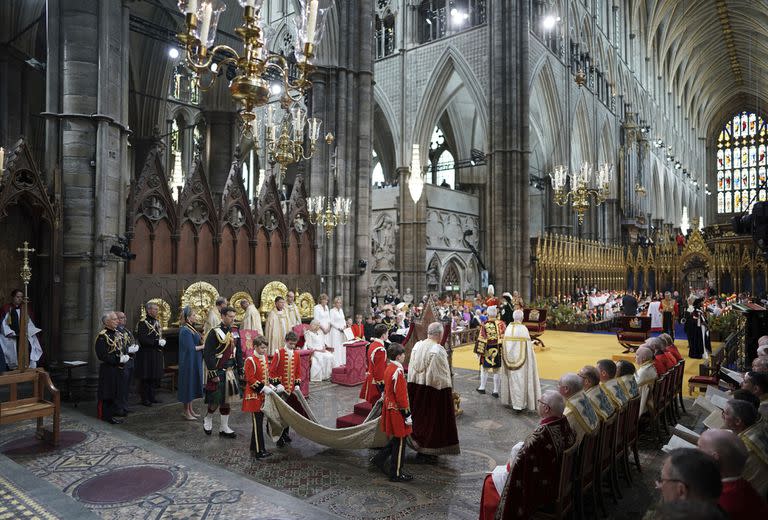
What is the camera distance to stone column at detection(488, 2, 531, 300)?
22.1 meters

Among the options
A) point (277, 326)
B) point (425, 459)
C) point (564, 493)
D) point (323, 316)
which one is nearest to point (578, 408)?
point (564, 493)

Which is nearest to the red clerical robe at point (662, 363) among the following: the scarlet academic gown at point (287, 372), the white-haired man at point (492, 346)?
the white-haired man at point (492, 346)

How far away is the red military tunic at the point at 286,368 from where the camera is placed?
6252 millimetres

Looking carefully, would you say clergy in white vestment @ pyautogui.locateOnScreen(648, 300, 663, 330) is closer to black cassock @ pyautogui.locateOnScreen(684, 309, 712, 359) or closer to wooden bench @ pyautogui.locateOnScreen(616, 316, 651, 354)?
black cassock @ pyautogui.locateOnScreen(684, 309, 712, 359)

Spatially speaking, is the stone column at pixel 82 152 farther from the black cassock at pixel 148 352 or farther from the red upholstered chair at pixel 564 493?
the red upholstered chair at pixel 564 493

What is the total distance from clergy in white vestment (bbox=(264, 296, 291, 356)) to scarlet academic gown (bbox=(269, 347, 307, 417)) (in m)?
4.83

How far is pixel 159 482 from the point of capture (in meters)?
5.30

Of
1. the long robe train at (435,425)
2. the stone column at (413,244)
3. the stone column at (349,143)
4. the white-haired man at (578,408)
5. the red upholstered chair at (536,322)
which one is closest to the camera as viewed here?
the white-haired man at (578,408)

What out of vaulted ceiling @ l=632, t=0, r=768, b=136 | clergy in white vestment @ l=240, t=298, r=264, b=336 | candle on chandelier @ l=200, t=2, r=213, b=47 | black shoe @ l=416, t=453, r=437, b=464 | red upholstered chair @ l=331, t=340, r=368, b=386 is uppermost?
vaulted ceiling @ l=632, t=0, r=768, b=136

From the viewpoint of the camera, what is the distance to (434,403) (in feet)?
19.8

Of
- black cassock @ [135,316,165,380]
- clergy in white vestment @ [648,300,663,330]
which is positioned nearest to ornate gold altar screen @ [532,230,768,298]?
clergy in white vestment @ [648,300,663,330]

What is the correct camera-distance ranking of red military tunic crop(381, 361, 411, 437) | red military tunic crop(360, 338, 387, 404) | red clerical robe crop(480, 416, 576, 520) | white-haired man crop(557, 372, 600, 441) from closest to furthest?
red clerical robe crop(480, 416, 576, 520) < white-haired man crop(557, 372, 600, 441) < red military tunic crop(381, 361, 411, 437) < red military tunic crop(360, 338, 387, 404)

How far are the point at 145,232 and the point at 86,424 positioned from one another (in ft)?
14.5

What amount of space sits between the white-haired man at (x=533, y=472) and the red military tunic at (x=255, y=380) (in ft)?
10.2
